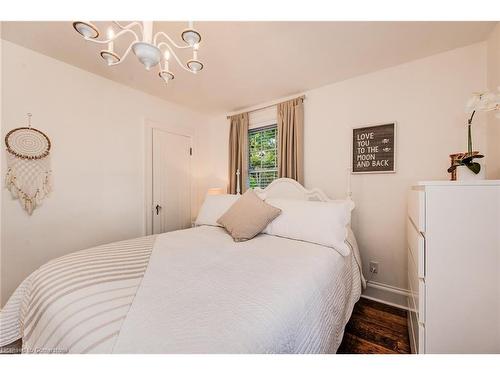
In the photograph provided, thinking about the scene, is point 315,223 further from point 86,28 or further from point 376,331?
point 86,28

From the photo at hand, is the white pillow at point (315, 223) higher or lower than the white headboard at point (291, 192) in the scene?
lower

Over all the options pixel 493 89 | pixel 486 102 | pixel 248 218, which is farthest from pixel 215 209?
pixel 493 89

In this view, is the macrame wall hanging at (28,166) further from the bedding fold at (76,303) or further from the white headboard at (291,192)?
the white headboard at (291,192)

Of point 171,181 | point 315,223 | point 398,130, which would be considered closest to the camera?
point 315,223

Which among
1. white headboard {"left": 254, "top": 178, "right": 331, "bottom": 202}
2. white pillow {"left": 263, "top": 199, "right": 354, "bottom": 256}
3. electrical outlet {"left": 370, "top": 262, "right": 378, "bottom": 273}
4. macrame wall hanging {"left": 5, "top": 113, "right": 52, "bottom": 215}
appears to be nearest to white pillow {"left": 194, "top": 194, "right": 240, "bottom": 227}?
white headboard {"left": 254, "top": 178, "right": 331, "bottom": 202}

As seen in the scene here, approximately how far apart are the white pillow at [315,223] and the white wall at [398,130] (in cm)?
59

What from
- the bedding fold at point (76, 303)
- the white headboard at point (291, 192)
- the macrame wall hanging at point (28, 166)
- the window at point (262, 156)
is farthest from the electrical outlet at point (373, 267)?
the macrame wall hanging at point (28, 166)

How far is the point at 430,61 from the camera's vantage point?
1.88 metres

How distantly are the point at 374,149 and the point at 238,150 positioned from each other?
5.91 ft

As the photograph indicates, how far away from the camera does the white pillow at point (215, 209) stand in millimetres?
2299

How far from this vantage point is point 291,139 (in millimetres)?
2609

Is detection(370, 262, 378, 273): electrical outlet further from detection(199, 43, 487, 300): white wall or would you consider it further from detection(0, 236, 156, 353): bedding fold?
detection(0, 236, 156, 353): bedding fold

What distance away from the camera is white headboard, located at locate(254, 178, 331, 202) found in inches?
90.6

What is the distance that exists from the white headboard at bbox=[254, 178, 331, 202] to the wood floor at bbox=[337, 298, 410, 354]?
1.12 meters
